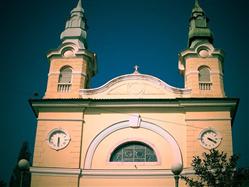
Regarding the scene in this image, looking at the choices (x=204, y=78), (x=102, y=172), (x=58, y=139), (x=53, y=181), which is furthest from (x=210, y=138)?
(x=53, y=181)

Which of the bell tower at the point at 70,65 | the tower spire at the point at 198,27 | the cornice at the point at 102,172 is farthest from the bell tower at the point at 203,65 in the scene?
the bell tower at the point at 70,65

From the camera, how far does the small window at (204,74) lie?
1003 inches

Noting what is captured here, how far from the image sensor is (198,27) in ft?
92.6

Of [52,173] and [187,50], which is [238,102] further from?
[52,173]

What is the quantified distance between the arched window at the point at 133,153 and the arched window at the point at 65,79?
5.40 meters

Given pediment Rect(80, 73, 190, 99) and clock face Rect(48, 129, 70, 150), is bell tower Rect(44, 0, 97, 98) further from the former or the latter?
clock face Rect(48, 129, 70, 150)

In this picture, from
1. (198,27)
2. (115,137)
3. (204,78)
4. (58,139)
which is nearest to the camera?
(58,139)

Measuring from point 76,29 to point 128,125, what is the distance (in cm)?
889

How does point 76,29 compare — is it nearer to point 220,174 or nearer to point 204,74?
point 204,74

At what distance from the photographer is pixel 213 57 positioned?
26.0m

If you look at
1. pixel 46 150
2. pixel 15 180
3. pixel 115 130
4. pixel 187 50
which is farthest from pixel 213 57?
pixel 15 180

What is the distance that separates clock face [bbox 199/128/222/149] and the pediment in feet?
9.34

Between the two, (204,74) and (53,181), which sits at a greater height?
(204,74)

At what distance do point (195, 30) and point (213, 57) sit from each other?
3.00 metres
